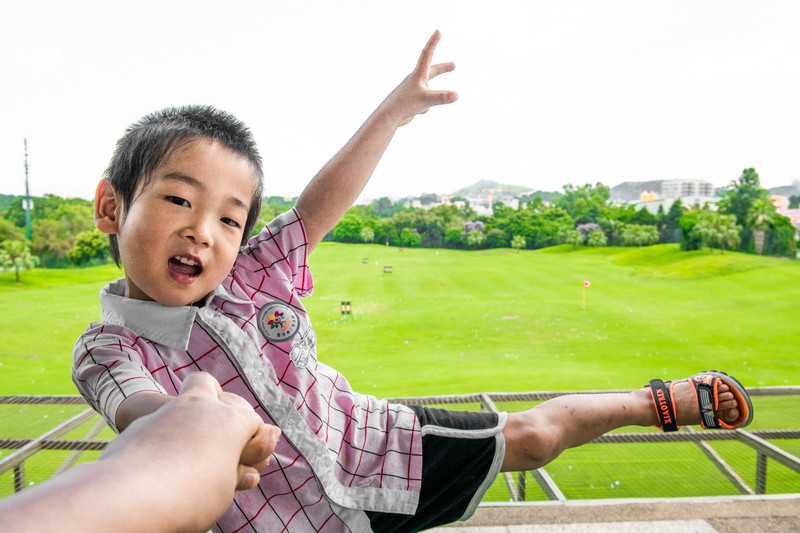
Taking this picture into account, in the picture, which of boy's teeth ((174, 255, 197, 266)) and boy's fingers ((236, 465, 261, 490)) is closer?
boy's fingers ((236, 465, 261, 490))

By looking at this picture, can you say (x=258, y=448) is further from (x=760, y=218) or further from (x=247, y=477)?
(x=760, y=218)

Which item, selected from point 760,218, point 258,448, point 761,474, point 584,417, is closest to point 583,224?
point 760,218

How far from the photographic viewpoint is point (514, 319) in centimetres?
407

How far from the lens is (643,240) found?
517 centimetres

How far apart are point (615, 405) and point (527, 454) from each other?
0.51 ft

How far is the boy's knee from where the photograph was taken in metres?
0.67

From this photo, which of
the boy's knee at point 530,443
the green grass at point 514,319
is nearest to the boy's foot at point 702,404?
the boy's knee at point 530,443

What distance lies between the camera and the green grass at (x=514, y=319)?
125 inches

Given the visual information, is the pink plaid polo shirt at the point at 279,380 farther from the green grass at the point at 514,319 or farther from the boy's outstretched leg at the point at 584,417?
the green grass at the point at 514,319

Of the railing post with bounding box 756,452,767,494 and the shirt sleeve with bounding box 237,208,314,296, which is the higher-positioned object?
the shirt sleeve with bounding box 237,208,314,296

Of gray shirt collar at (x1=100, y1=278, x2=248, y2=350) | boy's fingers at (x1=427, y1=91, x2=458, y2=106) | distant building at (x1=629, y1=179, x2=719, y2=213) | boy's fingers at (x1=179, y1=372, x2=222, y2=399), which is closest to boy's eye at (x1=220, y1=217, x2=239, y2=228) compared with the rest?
gray shirt collar at (x1=100, y1=278, x2=248, y2=350)

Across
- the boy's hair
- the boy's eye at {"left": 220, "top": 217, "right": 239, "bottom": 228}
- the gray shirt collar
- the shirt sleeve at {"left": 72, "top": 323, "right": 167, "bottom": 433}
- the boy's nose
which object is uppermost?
the boy's hair

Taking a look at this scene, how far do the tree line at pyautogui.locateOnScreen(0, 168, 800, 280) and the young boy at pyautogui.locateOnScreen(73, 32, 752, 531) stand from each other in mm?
2771

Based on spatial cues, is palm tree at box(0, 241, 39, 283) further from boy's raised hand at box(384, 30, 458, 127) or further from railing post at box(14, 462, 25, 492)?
boy's raised hand at box(384, 30, 458, 127)
